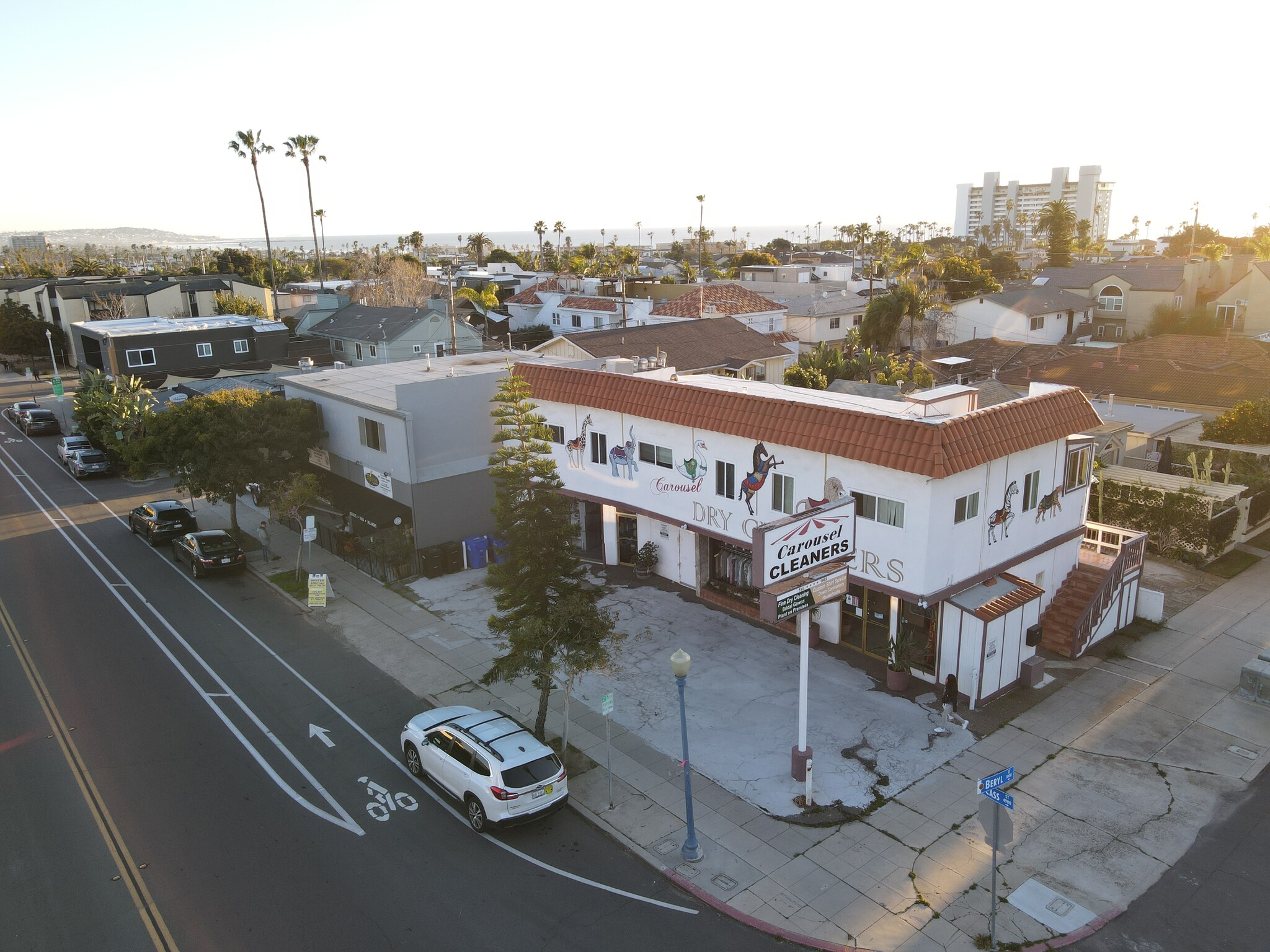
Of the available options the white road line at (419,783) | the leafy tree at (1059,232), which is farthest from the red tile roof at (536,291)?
the leafy tree at (1059,232)

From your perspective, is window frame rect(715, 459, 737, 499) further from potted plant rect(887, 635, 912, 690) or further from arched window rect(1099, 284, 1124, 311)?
arched window rect(1099, 284, 1124, 311)

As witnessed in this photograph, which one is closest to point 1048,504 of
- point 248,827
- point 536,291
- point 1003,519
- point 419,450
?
point 1003,519

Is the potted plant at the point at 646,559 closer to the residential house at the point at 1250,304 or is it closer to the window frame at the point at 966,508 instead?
the window frame at the point at 966,508

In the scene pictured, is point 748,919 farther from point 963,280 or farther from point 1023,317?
point 963,280

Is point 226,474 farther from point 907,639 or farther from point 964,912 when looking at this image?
point 964,912

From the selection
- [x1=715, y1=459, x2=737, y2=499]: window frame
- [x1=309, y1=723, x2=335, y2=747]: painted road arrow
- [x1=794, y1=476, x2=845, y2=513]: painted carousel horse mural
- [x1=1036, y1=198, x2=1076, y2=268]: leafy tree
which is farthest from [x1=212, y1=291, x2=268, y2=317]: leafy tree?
[x1=1036, y1=198, x2=1076, y2=268]: leafy tree
